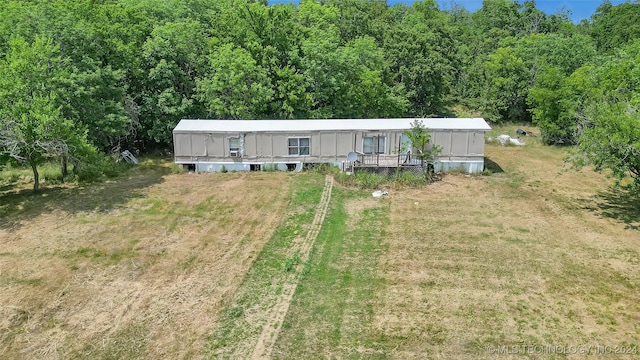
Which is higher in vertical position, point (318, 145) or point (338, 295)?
point (318, 145)

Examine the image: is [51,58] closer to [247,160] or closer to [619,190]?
[247,160]

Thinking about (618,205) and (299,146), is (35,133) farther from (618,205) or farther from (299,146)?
(618,205)

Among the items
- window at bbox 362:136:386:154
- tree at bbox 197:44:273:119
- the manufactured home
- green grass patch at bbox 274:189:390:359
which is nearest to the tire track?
green grass patch at bbox 274:189:390:359

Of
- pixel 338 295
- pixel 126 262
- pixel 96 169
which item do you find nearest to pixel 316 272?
pixel 338 295

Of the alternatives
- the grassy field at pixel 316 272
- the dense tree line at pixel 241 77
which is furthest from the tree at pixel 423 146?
the dense tree line at pixel 241 77

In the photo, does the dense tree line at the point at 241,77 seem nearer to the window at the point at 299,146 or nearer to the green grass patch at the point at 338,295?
the window at the point at 299,146

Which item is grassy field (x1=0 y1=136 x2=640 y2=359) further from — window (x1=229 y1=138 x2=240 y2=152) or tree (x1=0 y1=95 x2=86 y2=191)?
window (x1=229 y1=138 x2=240 y2=152)
